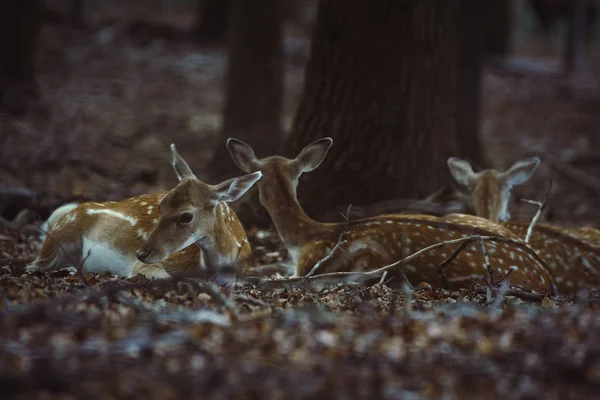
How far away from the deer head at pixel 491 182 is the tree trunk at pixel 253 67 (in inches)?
181

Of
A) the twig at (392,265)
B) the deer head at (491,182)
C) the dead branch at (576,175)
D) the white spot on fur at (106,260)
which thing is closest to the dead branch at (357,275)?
the twig at (392,265)

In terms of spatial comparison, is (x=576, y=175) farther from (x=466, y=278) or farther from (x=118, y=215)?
(x=118, y=215)

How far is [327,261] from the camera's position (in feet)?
19.7

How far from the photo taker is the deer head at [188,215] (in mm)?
5691

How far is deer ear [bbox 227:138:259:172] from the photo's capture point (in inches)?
258

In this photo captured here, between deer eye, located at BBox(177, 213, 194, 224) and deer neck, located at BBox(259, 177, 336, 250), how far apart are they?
797 millimetres

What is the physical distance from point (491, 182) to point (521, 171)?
25 centimetres

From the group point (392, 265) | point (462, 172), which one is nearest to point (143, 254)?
point (392, 265)

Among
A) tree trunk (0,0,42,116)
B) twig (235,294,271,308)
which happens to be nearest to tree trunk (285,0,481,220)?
twig (235,294,271,308)

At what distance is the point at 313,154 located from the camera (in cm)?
651

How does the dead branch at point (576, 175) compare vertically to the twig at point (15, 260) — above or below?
below

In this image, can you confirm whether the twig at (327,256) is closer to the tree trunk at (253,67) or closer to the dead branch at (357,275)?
the dead branch at (357,275)

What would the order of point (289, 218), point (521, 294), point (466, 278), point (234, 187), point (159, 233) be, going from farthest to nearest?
point (289, 218)
point (234, 187)
point (159, 233)
point (466, 278)
point (521, 294)

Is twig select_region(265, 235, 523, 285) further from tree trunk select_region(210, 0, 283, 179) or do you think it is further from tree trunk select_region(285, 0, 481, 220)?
tree trunk select_region(210, 0, 283, 179)
